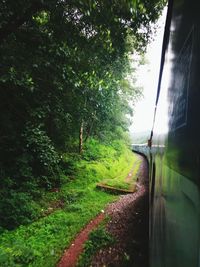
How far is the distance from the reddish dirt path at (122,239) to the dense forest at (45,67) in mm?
2067

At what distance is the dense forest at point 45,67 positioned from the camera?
17.3 feet

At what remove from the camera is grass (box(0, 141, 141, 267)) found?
5219 millimetres

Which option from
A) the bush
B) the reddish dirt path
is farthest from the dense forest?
the reddish dirt path

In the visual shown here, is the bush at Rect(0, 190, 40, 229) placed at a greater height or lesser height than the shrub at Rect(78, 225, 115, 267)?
greater

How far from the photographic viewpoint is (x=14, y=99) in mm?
8375

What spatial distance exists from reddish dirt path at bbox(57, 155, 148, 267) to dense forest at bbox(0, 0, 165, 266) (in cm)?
207

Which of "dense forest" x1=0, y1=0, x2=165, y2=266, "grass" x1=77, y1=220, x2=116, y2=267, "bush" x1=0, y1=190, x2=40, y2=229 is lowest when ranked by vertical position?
"grass" x1=77, y1=220, x2=116, y2=267

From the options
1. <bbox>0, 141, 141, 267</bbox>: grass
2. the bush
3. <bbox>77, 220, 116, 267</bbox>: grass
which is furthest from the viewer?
the bush

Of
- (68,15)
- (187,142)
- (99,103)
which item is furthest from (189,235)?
(99,103)

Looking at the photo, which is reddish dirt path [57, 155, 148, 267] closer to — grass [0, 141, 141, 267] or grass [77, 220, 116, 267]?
grass [77, 220, 116, 267]

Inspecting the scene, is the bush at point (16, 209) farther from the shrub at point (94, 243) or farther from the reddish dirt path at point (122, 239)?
the shrub at point (94, 243)

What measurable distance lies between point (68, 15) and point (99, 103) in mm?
6674

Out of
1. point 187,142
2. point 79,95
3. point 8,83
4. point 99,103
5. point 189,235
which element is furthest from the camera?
point 99,103

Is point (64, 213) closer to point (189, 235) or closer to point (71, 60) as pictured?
point (71, 60)
